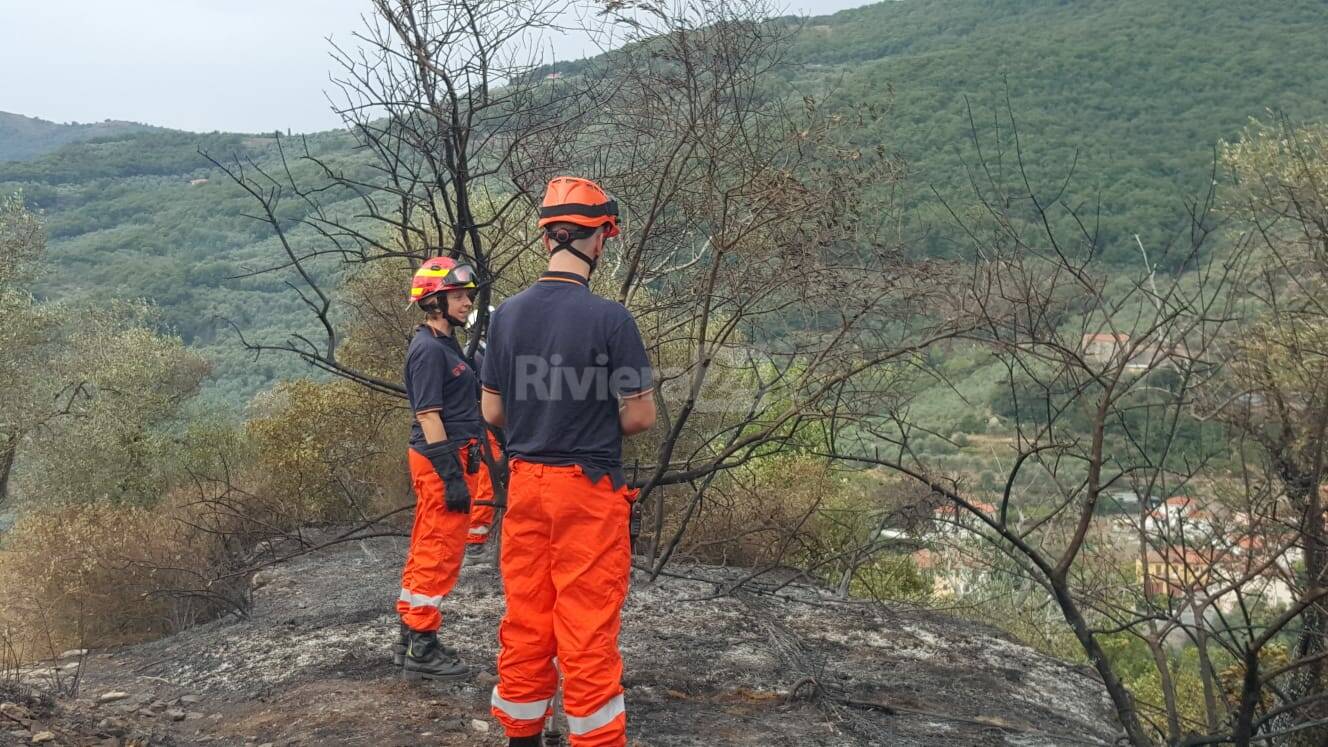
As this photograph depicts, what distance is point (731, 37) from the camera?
641cm

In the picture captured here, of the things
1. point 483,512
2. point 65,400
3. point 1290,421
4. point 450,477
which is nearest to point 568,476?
point 450,477

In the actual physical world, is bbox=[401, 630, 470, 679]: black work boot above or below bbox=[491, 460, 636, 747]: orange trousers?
below

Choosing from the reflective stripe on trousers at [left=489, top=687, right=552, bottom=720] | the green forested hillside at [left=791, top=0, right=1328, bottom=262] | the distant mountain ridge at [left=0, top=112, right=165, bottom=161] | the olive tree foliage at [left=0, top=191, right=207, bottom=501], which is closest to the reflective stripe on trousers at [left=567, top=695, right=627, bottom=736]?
the reflective stripe on trousers at [left=489, top=687, right=552, bottom=720]

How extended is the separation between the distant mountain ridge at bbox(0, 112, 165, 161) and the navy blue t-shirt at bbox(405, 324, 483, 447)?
132181 millimetres

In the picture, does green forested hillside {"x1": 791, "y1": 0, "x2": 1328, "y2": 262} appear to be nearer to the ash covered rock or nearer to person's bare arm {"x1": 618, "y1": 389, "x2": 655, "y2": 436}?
the ash covered rock

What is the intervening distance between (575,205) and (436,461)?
186 cm

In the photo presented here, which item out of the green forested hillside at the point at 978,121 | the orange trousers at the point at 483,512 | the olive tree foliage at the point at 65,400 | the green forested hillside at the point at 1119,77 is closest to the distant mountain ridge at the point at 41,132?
the green forested hillside at the point at 978,121

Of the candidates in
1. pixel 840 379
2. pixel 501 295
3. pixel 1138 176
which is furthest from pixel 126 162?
pixel 840 379

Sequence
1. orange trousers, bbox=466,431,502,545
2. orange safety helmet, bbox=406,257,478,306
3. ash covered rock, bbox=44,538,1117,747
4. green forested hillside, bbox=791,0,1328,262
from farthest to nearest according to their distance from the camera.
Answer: green forested hillside, bbox=791,0,1328,262 → orange trousers, bbox=466,431,502,545 → orange safety helmet, bbox=406,257,478,306 → ash covered rock, bbox=44,538,1117,747

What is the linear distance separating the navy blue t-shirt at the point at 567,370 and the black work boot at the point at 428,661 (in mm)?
1775

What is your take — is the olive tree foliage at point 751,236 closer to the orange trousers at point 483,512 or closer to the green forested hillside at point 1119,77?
the orange trousers at point 483,512

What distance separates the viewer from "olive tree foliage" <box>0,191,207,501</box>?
65.2ft

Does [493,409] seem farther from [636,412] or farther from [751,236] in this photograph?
[751,236]

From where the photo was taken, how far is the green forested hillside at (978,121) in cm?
5366
